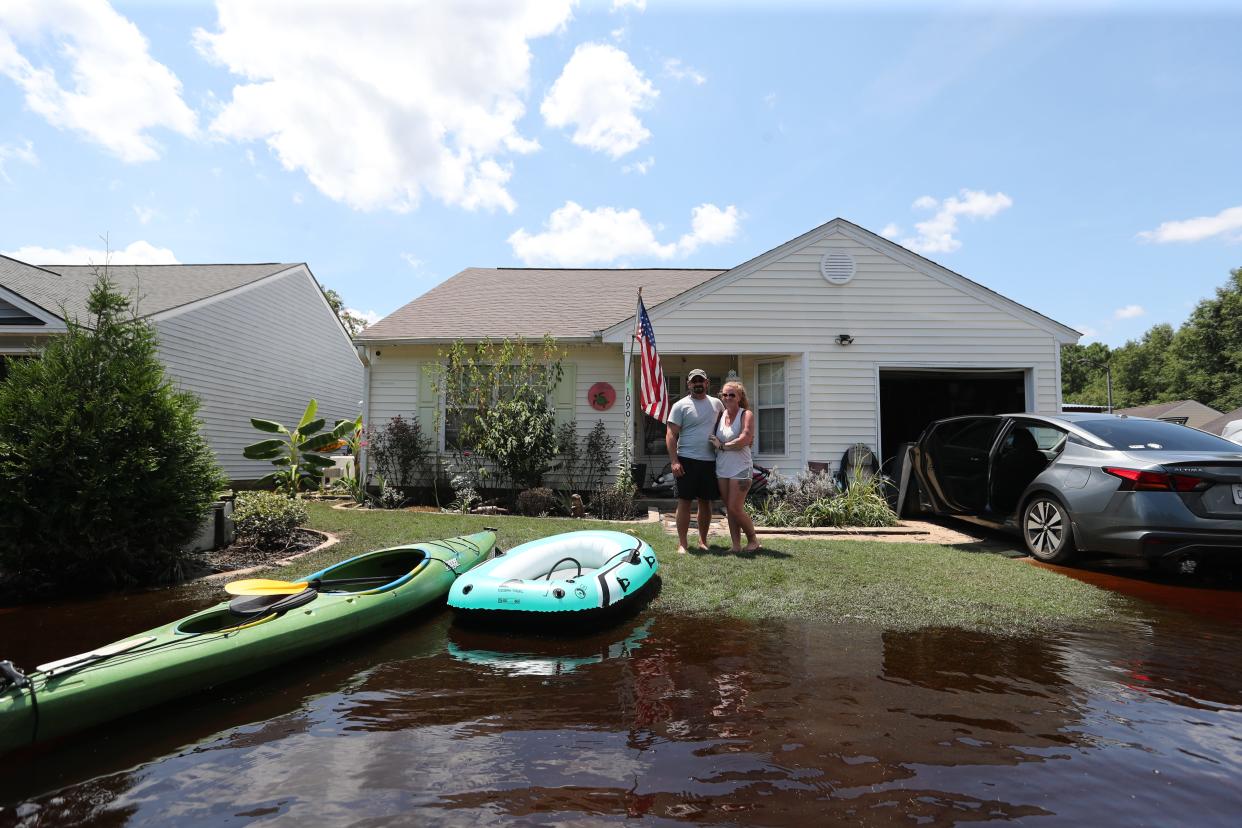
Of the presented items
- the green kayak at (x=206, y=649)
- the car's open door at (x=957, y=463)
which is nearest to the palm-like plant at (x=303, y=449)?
the green kayak at (x=206, y=649)

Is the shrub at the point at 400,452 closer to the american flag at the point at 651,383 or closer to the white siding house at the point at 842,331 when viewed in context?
the white siding house at the point at 842,331

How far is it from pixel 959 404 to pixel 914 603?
10.4 metres

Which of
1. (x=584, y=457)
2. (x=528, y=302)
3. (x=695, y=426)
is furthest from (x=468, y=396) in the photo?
(x=695, y=426)

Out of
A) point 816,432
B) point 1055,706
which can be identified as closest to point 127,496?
point 1055,706

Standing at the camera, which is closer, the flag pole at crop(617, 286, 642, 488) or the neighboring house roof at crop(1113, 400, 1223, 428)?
the flag pole at crop(617, 286, 642, 488)

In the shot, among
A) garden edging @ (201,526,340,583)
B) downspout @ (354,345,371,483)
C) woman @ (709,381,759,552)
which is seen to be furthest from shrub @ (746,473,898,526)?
downspout @ (354,345,371,483)

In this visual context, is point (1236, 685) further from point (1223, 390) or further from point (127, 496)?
point (1223, 390)

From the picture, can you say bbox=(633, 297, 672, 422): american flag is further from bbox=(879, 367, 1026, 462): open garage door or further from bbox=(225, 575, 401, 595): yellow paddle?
bbox=(879, 367, 1026, 462): open garage door

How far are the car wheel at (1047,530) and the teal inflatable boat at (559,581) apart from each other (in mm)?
3874

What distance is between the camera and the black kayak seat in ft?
12.2

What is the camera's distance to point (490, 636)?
172 inches

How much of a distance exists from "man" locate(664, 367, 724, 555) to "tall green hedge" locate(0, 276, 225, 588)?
481 centimetres

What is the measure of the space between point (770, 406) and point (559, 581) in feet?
24.2

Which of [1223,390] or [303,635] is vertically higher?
[1223,390]
